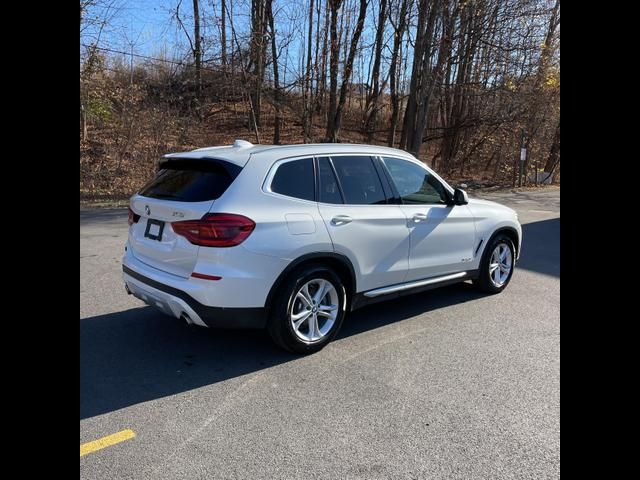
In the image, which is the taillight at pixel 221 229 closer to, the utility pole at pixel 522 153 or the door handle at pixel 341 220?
the door handle at pixel 341 220

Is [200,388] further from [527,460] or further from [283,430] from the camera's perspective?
[527,460]

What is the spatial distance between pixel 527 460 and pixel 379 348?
1686 millimetres

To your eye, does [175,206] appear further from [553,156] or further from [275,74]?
[553,156]

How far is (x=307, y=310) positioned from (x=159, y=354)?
1.28 m

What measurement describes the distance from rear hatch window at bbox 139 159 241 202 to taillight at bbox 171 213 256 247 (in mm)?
209

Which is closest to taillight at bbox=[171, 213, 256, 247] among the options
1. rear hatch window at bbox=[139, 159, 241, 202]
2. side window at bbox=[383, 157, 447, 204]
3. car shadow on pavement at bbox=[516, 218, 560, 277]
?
rear hatch window at bbox=[139, 159, 241, 202]

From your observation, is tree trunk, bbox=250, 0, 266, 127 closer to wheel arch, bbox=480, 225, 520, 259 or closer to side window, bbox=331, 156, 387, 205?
wheel arch, bbox=480, 225, 520, 259

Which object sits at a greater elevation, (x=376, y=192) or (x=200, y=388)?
(x=376, y=192)

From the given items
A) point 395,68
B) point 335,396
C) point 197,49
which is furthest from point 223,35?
point 335,396

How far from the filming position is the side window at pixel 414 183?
4.97 m

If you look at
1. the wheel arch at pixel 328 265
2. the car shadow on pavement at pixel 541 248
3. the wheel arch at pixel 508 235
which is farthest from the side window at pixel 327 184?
the car shadow on pavement at pixel 541 248
